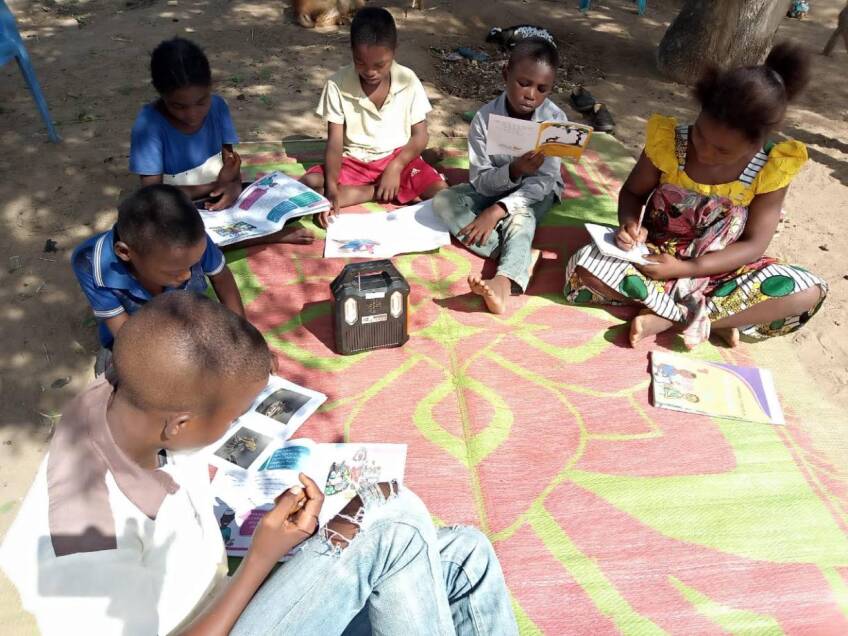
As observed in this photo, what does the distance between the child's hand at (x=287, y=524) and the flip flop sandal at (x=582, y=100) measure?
175 inches

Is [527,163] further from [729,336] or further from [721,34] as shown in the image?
[721,34]

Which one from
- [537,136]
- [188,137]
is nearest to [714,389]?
[537,136]

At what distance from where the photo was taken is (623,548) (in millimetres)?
2184

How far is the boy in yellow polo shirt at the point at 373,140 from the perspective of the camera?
3.68 metres

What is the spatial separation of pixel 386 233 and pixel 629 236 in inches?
50.2

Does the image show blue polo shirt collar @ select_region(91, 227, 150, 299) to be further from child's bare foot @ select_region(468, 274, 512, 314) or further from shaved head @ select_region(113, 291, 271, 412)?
child's bare foot @ select_region(468, 274, 512, 314)

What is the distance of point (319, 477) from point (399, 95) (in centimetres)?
237

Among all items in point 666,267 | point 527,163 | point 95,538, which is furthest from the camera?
point 527,163

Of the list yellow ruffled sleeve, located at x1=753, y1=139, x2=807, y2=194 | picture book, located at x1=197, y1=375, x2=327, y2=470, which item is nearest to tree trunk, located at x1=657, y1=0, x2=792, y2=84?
yellow ruffled sleeve, located at x1=753, y1=139, x2=807, y2=194

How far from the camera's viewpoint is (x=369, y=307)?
275cm

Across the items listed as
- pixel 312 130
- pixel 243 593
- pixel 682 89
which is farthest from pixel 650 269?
pixel 682 89

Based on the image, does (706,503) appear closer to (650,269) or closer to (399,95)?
(650,269)

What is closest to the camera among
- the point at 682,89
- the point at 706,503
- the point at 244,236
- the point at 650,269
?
the point at 706,503

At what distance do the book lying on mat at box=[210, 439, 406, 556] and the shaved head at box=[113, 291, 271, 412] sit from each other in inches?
33.6
